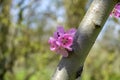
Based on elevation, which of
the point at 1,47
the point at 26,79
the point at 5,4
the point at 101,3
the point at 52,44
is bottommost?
the point at 26,79

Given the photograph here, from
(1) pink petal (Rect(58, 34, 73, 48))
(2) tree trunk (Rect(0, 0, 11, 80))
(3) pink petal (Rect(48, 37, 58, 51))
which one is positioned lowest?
(2) tree trunk (Rect(0, 0, 11, 80))

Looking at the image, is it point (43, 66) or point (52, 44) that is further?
point (43, 66)

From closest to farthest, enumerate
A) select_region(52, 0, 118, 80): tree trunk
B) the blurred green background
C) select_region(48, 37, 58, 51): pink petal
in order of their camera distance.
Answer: select_region(52, 0, 118, 80): tree trunk, select_region(48, 37, 58, 51): pink petal, the blurred green background

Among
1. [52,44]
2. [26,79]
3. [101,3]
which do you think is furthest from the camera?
[26,79]

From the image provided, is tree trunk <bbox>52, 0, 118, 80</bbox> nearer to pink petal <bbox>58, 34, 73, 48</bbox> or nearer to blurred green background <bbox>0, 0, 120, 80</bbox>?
pink petal <bbox>58, 34, 73, 48</bbox>

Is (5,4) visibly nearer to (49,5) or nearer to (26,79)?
(49,5)

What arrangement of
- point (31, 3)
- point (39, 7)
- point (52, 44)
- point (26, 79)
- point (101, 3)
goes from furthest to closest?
point (26, 79) < point (39, 7) < point (31, 3) < point (52, 44) < point (101, 3)

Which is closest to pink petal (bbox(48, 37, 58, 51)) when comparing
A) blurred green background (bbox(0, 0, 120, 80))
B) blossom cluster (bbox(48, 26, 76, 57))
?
blossom cluster (bbox(48, 26, 76, 57))

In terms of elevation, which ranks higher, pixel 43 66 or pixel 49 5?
pixel 49 5

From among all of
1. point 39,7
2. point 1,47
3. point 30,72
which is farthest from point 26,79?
point 39,7
